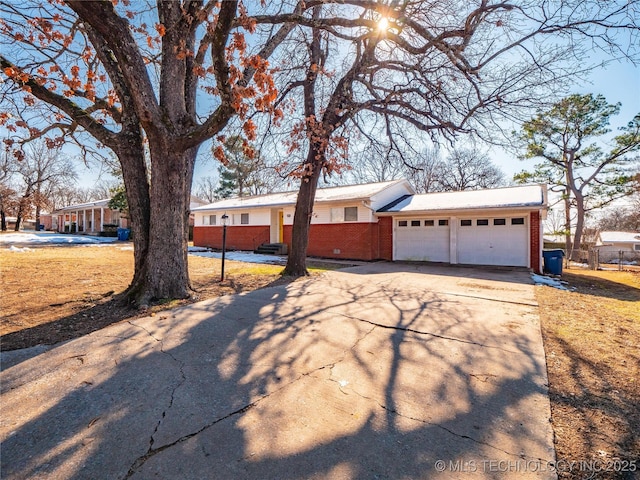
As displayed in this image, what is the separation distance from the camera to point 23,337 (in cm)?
408

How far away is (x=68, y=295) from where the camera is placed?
20.7ft

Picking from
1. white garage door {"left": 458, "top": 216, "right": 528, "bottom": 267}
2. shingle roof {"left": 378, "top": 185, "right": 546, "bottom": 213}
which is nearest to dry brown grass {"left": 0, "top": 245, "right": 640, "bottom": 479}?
white garage door {"left": 458, "top": 216, "right": 528, "bottom": 267}

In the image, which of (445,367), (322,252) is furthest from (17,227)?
(445,367)

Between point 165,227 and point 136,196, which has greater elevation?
point 136,196

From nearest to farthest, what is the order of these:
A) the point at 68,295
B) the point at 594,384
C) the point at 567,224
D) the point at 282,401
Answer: the point at 282,401
the point at 594,384
the point at 68,295
the point at 567,224

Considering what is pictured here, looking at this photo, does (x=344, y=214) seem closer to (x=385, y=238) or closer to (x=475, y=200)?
(x=385, y=238)

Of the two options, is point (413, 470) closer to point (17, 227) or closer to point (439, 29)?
point (439, 29)

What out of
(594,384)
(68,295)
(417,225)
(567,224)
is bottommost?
(594,384)

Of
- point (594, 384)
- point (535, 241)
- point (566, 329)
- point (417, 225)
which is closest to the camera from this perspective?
point (594, 384)

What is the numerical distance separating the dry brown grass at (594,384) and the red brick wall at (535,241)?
6228 millimetres

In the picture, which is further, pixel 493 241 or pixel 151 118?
pixel 493 241

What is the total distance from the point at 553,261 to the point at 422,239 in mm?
5062

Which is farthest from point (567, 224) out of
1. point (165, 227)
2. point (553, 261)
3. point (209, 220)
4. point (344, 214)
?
point (165, 227)

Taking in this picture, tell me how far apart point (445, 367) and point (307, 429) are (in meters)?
1.76
